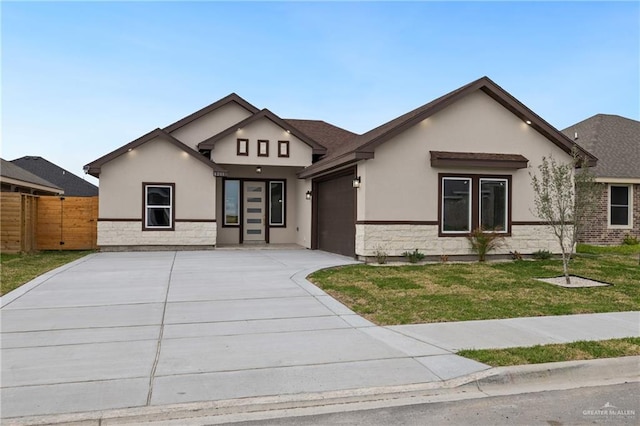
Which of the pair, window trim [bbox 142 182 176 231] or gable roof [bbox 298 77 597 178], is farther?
window trim [bbox 142 182 176 231]

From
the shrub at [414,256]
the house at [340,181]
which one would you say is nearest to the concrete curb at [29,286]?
the house at [340,181]

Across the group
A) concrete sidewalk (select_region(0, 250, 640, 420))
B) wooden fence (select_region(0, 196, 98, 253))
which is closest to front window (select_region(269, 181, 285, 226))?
wooden fence (select_region(0, 196, 98, 253))

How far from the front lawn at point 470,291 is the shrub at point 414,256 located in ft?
2.04

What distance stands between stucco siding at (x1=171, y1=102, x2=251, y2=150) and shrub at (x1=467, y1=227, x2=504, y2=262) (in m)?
11.1

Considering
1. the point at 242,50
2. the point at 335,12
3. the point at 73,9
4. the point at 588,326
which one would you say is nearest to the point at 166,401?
the point at 588,326

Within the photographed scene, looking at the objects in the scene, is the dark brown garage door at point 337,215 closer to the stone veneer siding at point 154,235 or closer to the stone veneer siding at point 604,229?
the stone veneer siding at point 154,235

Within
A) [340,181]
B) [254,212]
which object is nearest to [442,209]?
[340,181]

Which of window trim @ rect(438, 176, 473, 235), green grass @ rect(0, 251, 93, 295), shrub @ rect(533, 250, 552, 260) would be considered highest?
window trim @ rect(438, 176, 473, 235)

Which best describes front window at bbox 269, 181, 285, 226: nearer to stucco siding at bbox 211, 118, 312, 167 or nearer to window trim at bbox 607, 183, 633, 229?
stucco siding at bbox 211, 118, 312, 167

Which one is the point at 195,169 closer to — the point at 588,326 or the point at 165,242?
the point at 165,242

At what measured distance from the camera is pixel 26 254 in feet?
53.9

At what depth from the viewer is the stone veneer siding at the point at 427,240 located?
45.1 feet

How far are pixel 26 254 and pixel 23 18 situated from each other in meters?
7.57

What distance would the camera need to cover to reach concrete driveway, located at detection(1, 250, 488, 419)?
177 inches
